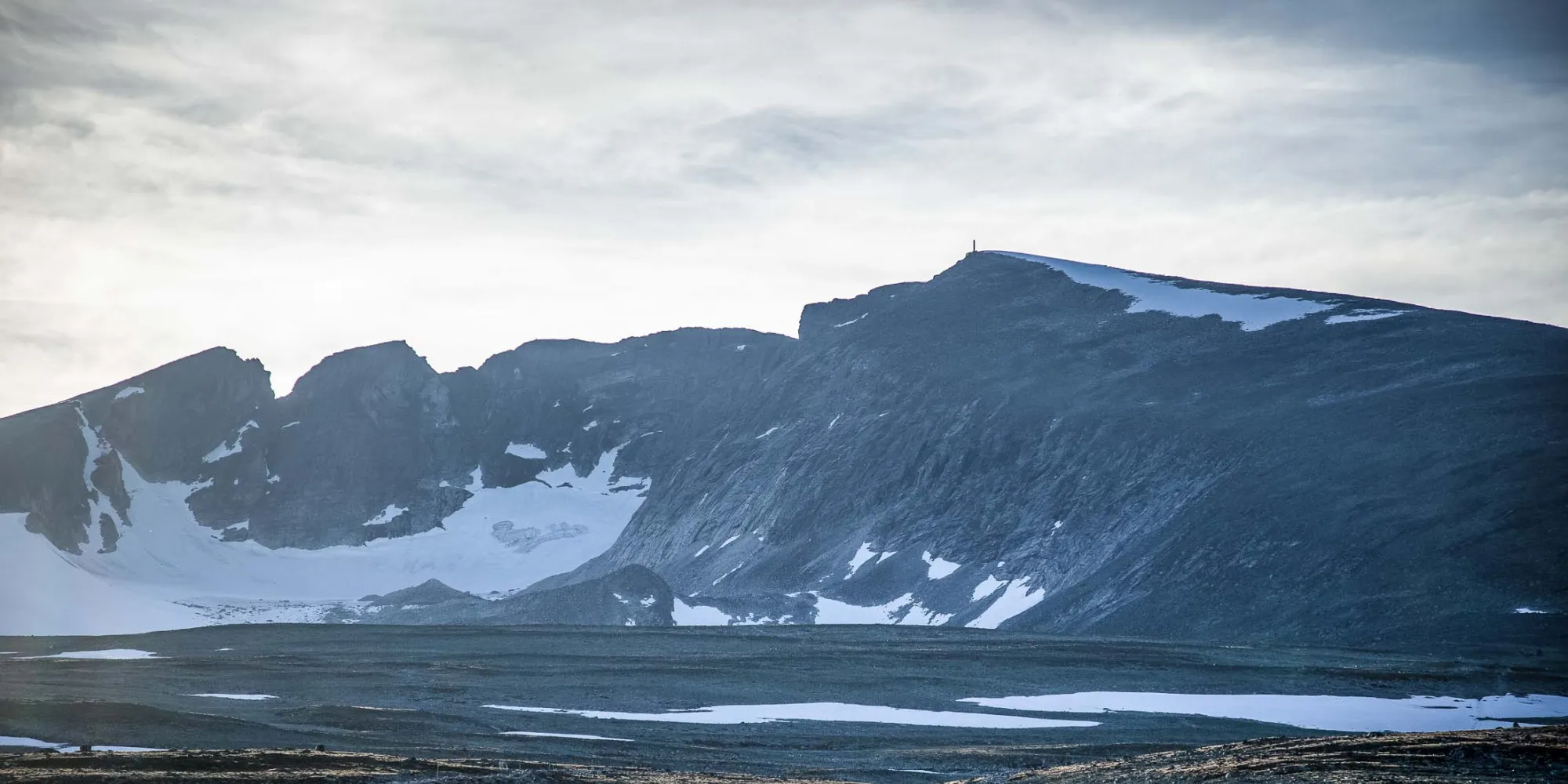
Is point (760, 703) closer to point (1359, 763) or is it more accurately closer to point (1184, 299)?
point (1359, 763)

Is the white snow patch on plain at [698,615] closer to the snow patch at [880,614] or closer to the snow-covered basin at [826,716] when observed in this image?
the snow patch at [880,614]

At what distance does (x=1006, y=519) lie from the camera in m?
137

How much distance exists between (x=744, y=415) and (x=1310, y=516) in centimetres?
9204

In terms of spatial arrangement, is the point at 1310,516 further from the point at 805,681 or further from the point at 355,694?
the point at 355,694

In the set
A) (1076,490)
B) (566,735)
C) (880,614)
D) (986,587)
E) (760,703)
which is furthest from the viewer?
(1076,490)

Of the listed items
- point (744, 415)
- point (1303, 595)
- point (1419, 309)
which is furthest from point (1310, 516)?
point (744, 415)

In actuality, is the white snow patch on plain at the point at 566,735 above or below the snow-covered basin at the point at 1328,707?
above

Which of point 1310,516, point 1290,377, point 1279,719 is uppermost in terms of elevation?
point 1290,377

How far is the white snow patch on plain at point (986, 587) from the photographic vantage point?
12612cm

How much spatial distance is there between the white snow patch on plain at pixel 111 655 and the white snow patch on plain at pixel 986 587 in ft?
Result: 194

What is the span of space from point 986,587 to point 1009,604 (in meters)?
4.98

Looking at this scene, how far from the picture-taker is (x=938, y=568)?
135000 millimetres

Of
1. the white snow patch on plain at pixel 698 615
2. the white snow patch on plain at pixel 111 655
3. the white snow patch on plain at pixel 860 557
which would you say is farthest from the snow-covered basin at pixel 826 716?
the white snow patch on plain at pixel 860 557

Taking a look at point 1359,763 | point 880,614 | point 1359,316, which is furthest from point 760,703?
point 1359,316
